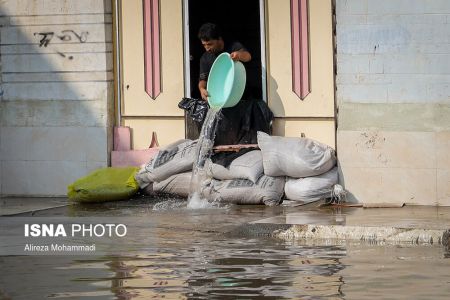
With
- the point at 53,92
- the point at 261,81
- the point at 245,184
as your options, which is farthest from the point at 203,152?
the point at 53,92

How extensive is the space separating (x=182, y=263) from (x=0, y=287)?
1.53m

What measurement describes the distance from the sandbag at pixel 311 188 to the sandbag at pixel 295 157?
0.22ft

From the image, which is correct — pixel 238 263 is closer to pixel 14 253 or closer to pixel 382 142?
pixel 14 253

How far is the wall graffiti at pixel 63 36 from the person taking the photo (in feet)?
45.0

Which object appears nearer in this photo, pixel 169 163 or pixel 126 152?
pixel 169 163

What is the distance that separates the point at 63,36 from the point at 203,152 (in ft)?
8.01

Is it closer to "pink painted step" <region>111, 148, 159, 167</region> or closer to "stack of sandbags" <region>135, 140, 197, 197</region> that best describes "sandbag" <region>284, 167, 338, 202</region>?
"stack of sandbags" <region>135, 140, 197, 197</region>

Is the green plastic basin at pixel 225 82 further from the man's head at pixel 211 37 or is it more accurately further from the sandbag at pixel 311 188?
the sandbag at pixel 311 188

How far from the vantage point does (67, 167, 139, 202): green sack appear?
13008 mm

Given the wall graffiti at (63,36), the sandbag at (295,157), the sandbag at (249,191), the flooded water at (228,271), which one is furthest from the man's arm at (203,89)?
the flooded water at (228,271)

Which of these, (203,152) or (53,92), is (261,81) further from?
(53,92)

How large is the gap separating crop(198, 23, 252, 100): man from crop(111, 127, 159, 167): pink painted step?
3.09ft

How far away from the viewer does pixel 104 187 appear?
13.0 metres

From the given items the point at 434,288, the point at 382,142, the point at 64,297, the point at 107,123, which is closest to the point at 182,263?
the point at 64,297
